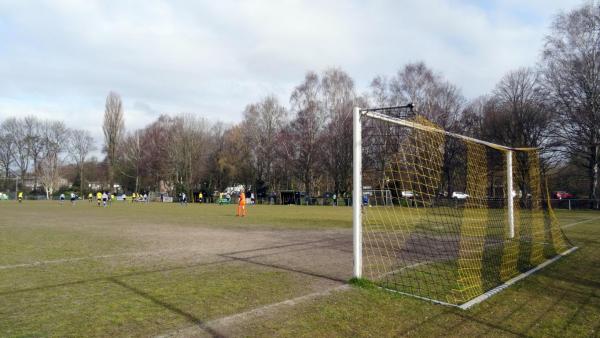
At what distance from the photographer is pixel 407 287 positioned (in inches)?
276

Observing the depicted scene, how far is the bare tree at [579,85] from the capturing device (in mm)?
33469

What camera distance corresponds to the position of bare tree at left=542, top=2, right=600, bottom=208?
33.5 metres

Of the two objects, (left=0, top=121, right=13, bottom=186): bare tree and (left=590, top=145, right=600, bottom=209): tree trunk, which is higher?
(left=0, top=121, right=13, bottom=186): bare tree

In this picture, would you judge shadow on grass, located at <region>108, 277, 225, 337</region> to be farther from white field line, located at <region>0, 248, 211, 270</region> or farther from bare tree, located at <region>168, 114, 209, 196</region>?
bare tree, located at <region>168, 114, 209, 196</region>

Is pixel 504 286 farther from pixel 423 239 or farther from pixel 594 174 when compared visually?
pixel 594 174

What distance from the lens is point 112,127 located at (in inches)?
2869

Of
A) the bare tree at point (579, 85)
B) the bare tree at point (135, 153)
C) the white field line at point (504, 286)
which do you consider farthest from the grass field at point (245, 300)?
the bare tree at point (135, 153)

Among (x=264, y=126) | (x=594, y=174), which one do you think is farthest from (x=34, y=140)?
(x=594, y=174)

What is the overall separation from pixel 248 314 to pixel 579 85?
1519 inches

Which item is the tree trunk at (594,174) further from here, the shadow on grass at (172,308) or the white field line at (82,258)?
the shadow on grass at (172,308)

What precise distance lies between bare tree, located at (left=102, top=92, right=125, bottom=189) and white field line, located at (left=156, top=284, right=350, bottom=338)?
7489 centimetres

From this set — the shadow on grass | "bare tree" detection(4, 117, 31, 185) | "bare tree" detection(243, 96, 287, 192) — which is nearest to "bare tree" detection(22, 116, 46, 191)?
"bare tree" detection(4, 117, 31, 185)

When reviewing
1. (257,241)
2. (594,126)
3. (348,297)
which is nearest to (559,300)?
(348,297)

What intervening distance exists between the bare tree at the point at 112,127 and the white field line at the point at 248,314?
7489 centimetres
